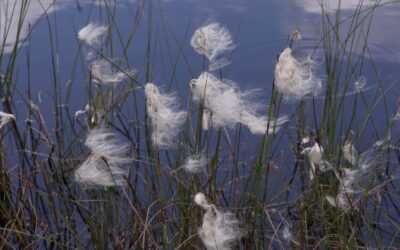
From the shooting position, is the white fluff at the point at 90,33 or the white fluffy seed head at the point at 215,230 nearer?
the white fluffy seed head at the point at 215,230

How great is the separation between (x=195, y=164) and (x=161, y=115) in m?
0.15

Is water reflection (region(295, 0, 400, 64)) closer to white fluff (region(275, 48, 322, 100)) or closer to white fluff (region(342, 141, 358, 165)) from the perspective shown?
white fluff (region(342, 141, 358, 165))

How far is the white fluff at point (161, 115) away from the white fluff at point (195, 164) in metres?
0.08

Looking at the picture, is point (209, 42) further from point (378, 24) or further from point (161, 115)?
point (378, 24)

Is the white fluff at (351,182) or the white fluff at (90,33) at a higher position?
the white fluff at (90,33)

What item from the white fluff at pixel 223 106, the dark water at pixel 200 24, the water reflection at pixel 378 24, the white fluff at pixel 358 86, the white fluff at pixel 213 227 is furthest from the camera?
the water reflection at pixel 378 24

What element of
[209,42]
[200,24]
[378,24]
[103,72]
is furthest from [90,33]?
[378,24]

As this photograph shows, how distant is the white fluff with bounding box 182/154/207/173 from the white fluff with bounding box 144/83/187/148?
3.0 inches

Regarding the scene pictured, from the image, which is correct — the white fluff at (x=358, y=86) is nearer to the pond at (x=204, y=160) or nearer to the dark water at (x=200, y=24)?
the pond at (x=204, y=160)

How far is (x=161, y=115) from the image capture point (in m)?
1.59

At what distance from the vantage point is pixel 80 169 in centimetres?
153

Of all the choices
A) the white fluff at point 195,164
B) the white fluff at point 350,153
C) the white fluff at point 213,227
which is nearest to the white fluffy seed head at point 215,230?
the white fluff at point 213,227

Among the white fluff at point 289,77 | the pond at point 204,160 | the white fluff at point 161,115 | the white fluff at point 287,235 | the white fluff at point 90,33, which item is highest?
the white fluff at point 289,77

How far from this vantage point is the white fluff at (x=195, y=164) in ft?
5.30
